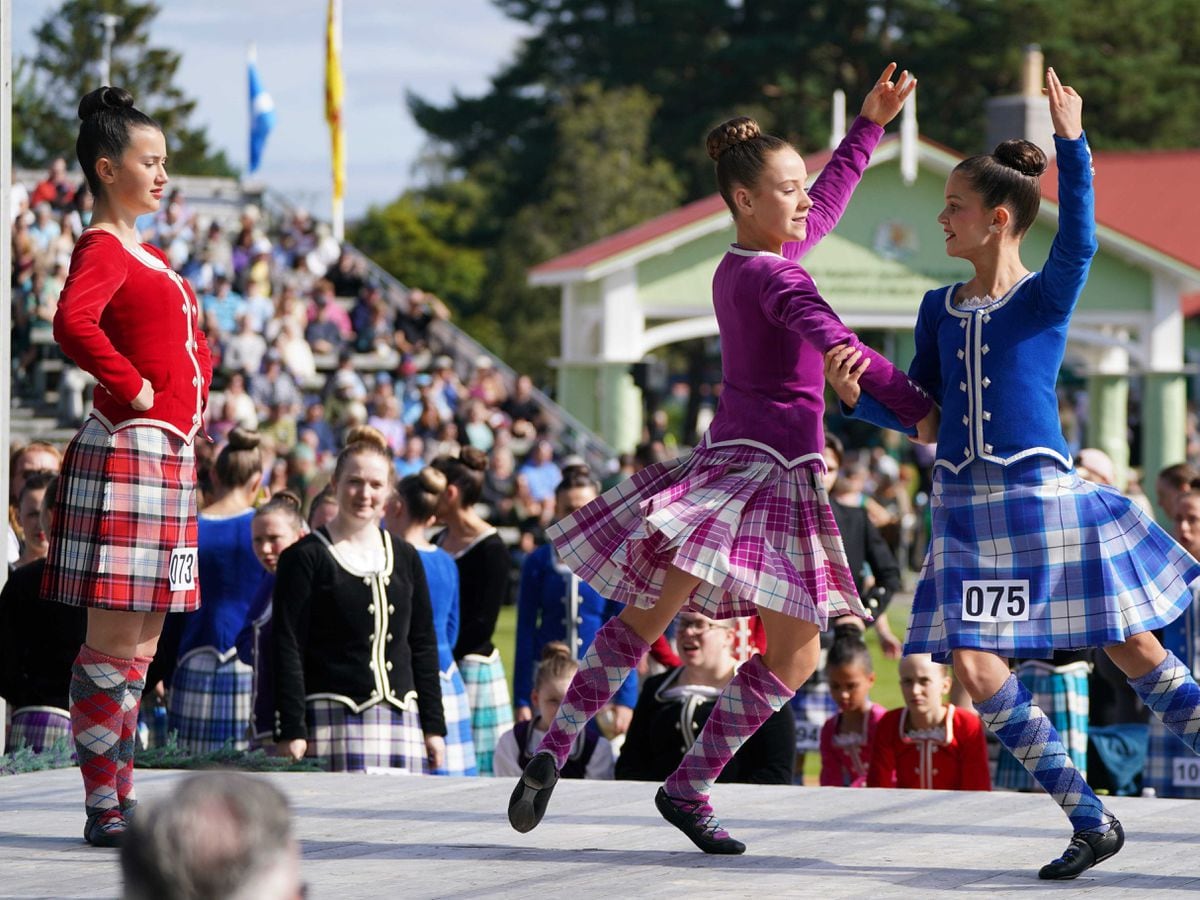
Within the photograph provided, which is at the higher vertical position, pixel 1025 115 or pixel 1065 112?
pixel 1025 115

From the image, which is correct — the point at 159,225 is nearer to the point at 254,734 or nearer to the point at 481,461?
the point at 481,461

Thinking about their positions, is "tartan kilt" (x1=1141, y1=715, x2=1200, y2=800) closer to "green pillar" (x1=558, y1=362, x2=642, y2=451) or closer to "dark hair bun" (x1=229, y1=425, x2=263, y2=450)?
"dark hair bun" (x1=229, y1=425, x2=263, y2=450)

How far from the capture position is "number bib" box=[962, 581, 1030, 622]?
15.0 feet

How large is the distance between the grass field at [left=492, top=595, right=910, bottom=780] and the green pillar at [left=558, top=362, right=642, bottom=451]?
5.26 metres

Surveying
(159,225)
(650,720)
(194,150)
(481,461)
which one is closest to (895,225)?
(159,225)

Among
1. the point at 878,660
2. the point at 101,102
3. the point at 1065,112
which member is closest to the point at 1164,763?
the point at 1065,112

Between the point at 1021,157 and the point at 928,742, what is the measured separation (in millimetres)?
3093

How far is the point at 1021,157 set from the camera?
15.9 ft

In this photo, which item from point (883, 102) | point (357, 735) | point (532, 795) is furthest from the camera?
point (357, 735)

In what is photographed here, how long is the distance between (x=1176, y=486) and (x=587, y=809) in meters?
3.72

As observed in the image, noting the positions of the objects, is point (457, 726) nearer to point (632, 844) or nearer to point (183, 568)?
point (632, 844)

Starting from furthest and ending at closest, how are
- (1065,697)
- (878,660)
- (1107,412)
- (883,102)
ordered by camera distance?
(1107,412) < (878,660) < (1065,697) < (883,102)

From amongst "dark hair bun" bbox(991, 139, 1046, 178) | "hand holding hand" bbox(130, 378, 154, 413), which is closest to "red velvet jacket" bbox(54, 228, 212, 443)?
"hand holding hand" bbox(130, 378, 154, 413)

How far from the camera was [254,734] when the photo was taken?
707 centimetres
